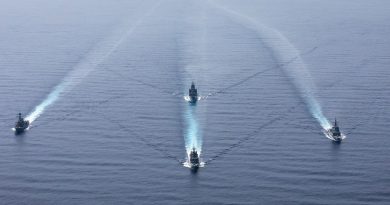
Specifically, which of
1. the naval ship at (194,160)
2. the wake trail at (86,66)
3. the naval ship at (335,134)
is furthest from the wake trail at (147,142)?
the naval ship at (335,134)

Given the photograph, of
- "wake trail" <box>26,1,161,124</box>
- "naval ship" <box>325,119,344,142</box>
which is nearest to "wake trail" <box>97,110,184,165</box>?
"wake trail" <box>26,1,161,124</box>

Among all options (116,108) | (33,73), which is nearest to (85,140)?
(116,108)

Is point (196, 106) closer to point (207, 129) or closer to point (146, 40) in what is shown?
point (207, 129)

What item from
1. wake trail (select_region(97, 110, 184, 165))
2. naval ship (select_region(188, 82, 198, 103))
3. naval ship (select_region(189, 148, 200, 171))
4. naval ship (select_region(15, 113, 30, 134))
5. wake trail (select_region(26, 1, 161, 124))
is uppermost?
wake trail (select_region(26, 1, 161, 124))

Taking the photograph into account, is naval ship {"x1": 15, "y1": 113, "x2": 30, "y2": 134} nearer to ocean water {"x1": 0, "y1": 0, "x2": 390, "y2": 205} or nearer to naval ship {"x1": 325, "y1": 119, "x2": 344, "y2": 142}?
ocean water {"x1": 0, "y1": 0, "x2": 390, "y2": 205}

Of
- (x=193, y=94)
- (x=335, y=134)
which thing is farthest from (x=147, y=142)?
(x=335, y=134)

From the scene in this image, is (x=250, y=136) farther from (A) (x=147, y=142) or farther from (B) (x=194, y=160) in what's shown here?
(A) (x=147, y=142)
